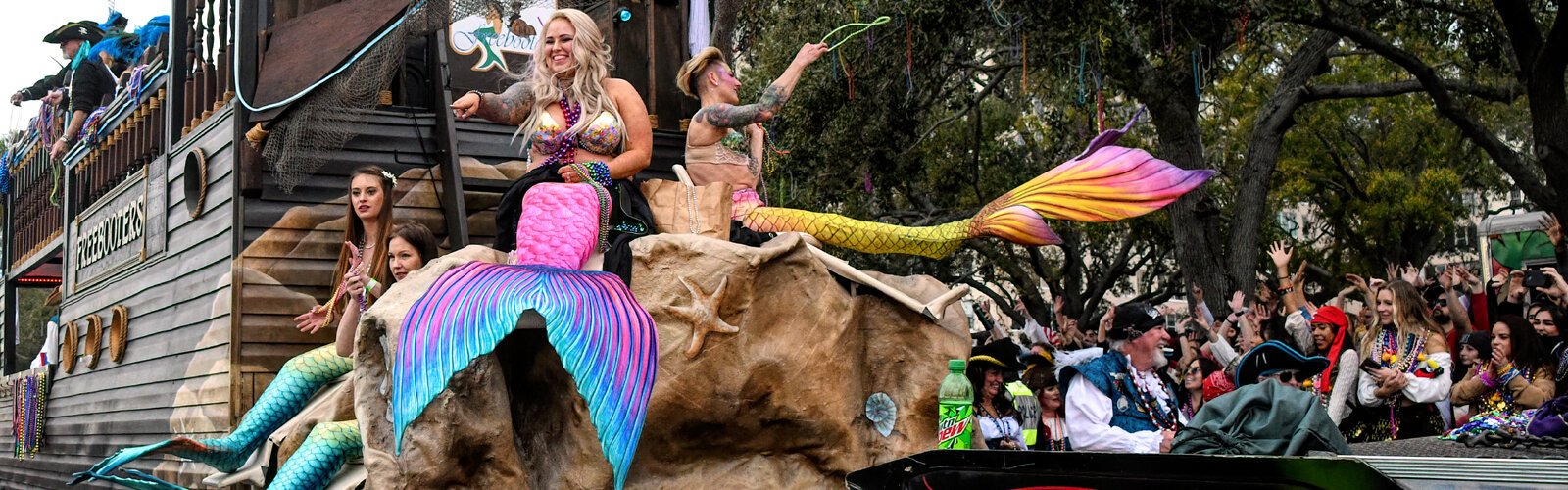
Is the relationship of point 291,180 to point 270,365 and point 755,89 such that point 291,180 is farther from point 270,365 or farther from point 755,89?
point 755,89

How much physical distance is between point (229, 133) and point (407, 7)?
2455mm

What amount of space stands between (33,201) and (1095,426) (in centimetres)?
1656

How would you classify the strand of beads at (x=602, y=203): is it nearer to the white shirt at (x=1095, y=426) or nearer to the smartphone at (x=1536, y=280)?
the white shirt at (x=1095, y=426)

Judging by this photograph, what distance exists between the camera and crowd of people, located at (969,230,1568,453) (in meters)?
6.36

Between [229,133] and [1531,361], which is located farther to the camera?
[229,133]

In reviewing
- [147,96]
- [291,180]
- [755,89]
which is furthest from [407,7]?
[755,89]

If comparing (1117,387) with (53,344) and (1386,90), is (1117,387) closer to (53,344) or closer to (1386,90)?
(1386,90)

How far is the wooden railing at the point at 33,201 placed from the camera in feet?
55.0

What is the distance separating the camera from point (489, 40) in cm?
1087

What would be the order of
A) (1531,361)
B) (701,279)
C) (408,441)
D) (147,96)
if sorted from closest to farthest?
(408,441) → (701,279) → (1531,361) → (147,96)

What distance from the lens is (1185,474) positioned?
3.63 m

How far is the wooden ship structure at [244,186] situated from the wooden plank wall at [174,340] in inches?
0.8

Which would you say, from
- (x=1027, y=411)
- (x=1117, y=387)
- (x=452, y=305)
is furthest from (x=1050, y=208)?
(x=452, y=305)

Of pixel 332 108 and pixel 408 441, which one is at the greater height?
pixel 332 108
